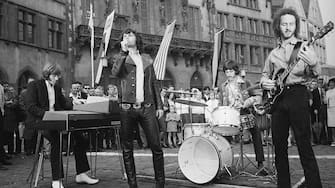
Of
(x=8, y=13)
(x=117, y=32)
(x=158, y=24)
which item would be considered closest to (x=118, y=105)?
A: (x=8, y=13)

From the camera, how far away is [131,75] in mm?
5016

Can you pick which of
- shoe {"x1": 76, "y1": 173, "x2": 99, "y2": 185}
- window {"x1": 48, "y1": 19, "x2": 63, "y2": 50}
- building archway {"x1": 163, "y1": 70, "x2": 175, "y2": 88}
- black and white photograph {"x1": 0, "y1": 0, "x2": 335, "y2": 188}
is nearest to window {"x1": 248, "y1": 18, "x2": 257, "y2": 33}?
building archway {"x1": 163, "y1": 70, "x2": 175, "y2": 88}

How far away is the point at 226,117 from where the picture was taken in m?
5.42

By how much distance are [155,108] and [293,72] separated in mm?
2001

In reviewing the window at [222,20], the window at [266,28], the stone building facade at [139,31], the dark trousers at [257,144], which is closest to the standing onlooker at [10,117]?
the dark trousers at [257,144]

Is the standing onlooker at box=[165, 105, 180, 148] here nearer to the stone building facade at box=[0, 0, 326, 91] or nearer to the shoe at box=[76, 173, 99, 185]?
the shoe at box=[76, 173, 99, 185]

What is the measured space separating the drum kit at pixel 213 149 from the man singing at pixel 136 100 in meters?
0.94

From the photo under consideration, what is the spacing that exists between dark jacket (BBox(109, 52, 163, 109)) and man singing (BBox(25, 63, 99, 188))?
4.33 feet

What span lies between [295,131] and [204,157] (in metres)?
2.13

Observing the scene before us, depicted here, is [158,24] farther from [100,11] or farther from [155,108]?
[155,108]

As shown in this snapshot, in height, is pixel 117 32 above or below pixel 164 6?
below

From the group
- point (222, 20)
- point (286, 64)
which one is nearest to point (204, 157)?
point (286, 64)

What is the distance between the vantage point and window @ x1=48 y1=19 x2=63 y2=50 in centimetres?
2262

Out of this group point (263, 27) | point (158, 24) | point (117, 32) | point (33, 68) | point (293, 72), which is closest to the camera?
point (293, 72)
